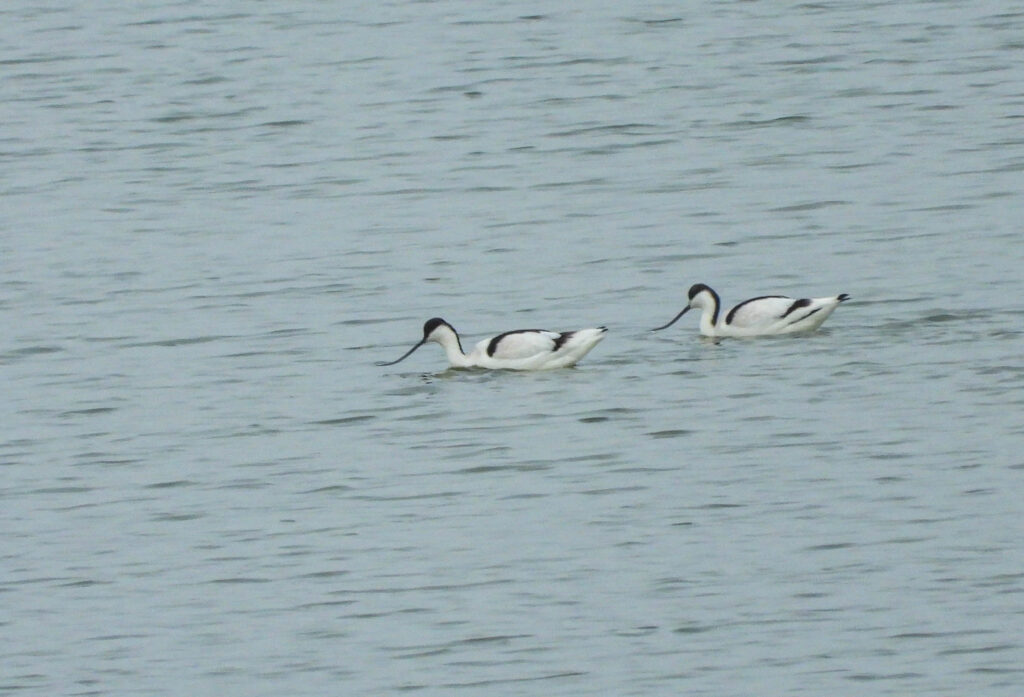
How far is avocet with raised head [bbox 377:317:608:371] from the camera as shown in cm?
1522

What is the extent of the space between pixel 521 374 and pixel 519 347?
294mm

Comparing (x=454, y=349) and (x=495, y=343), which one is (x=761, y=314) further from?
(x=454, y=349)

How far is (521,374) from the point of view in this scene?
15.6m

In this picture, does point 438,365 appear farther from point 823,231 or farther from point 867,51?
point 867,51

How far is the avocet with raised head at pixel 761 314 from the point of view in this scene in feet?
51.4

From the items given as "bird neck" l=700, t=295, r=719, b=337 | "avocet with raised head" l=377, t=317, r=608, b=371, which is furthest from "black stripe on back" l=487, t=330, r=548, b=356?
"bird neck" l=700, t=295, r=719, b=337

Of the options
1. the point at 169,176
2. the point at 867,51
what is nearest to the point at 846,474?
the point at 169,176

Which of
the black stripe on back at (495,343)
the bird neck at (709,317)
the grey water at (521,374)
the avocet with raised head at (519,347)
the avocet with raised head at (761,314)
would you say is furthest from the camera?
the bird neck at (709,317)

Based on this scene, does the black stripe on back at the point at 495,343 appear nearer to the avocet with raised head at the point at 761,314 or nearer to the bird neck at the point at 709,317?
the avocet with raised head at the point at 761,314

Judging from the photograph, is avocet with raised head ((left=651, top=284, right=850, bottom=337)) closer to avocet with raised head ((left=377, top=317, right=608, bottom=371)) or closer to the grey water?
the grey water

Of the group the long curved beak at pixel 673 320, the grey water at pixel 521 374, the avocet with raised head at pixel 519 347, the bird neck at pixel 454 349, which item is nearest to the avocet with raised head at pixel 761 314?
the long curved beak at pixel 673 320

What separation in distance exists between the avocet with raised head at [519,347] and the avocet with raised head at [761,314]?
100 cm

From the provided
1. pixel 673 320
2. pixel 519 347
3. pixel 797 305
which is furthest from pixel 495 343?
pixel 797 305

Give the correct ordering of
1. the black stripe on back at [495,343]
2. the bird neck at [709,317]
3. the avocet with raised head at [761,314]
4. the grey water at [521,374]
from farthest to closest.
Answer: the bird neck at [709,317] < the avocet with raised head at [761,314] < the black stripe on back at [495,343] < the grey water at [521,374]
